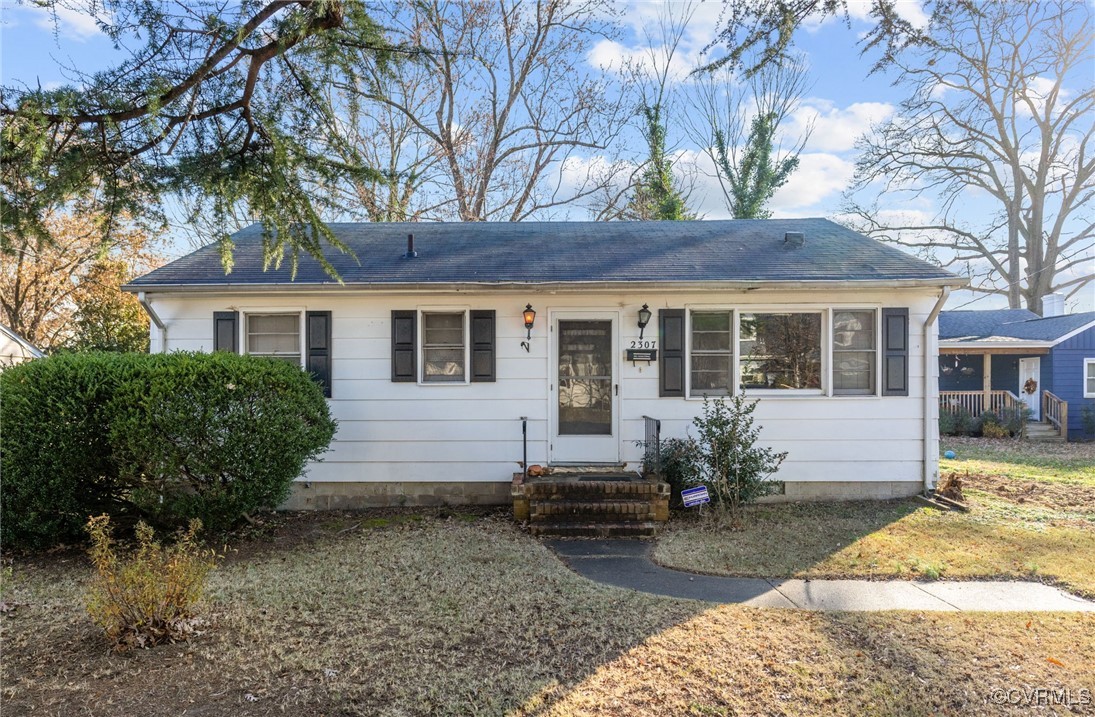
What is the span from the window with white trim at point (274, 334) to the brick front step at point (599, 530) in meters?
3.74

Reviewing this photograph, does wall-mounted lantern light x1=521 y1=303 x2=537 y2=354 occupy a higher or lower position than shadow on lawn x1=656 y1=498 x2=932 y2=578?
higher

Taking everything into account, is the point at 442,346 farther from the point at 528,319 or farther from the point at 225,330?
the point at 225,330

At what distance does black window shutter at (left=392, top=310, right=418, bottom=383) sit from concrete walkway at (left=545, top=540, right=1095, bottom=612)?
10.3 feet

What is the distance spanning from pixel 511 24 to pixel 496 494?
1492 centimetres

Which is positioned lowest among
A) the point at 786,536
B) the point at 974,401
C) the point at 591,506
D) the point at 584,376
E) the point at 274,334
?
the point at 786,536

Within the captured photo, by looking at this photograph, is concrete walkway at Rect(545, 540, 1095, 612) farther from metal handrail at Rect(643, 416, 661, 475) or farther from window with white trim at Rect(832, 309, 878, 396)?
window with white trim at Rect(832, 309, 878, 396)

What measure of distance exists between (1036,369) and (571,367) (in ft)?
51.9

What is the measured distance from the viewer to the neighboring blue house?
48.4ft

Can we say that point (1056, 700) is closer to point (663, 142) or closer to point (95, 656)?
point (95, 656)

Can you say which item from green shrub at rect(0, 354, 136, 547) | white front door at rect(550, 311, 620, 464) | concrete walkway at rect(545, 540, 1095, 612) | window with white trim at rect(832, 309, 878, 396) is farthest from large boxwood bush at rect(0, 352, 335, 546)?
window with white trim at rect(832, 309, 878, 396)

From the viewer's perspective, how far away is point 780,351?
22.6 feet

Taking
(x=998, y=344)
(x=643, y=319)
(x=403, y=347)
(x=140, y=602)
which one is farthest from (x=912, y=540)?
(x=998, y=344)

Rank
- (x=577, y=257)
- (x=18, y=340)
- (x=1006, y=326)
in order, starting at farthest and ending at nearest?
1. (x=1006, y=326)
2. (x=18, y=340)
3. (x=577, y=257)

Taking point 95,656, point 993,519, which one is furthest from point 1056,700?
point 95,656
